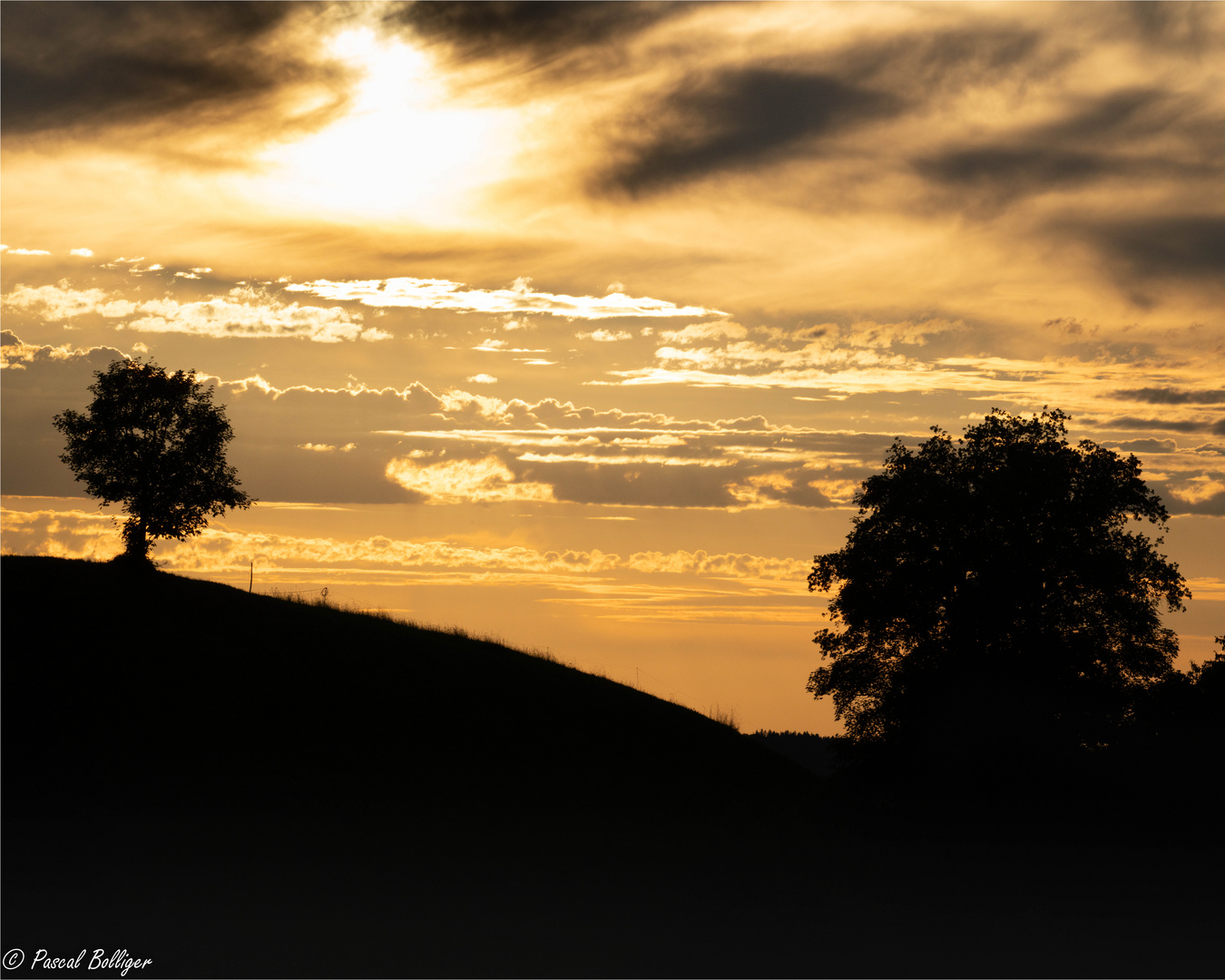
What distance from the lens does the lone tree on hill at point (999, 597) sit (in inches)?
1713

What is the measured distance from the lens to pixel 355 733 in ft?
156

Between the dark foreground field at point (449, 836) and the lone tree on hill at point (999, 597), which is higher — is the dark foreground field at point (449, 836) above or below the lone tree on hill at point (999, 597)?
below

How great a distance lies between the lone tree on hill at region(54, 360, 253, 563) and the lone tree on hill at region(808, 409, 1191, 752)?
31665mm

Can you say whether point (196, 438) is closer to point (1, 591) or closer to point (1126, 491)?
point (1, 591)

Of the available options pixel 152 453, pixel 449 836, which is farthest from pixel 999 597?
pixel 152 453

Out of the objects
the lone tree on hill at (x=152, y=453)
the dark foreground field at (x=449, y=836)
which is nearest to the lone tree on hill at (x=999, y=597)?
the dark foreground field at (x=449, y=836)

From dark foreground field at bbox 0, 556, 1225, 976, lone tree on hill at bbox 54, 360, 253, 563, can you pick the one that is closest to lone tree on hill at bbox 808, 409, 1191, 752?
A: dark foreground field at bbox 0, 556, 1225, 976

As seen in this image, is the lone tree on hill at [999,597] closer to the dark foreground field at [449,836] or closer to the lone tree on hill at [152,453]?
the dark foreground field at [449,836]

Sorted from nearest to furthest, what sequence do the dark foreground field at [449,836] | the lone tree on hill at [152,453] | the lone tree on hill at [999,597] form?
the dark foreground field at [449,836] < the lone tree on hill at [999,597] < the lone tree on hill at [152,453]

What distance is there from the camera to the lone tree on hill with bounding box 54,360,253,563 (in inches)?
2152

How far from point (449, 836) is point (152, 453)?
26755 mm

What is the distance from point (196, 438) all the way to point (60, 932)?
102ft

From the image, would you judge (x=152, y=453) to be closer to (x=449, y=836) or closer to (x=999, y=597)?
(x=449, y=836)

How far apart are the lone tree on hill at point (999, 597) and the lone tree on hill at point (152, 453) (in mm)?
31665
